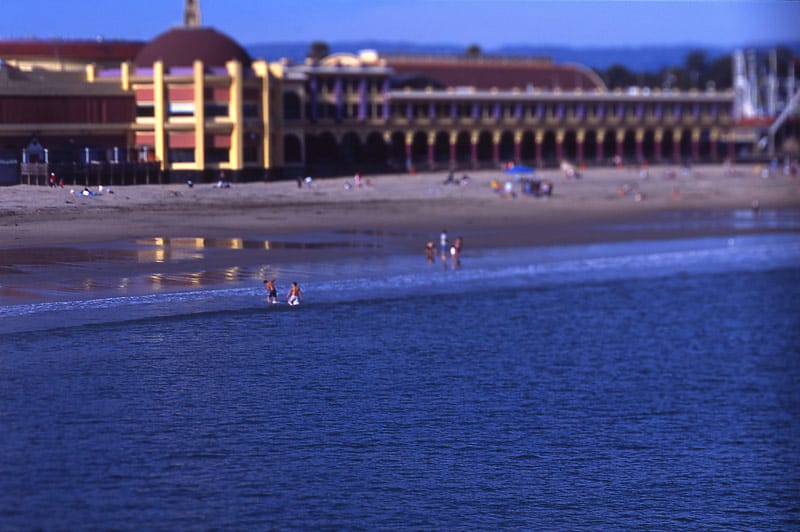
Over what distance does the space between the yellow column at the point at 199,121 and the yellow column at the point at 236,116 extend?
88cm

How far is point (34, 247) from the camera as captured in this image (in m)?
17.5

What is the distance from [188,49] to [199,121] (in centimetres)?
1323

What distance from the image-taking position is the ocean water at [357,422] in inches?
707

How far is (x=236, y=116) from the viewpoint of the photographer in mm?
34719

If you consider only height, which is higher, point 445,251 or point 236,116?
point 236,116

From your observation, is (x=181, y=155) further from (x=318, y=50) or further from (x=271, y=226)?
(x=318, y=50)

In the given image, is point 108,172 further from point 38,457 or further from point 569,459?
point 569,459

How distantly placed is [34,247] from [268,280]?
7011mm

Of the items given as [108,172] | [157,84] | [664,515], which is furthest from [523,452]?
[157,84]

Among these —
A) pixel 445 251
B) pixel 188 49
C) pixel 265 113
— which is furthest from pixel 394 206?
pixel 188 49

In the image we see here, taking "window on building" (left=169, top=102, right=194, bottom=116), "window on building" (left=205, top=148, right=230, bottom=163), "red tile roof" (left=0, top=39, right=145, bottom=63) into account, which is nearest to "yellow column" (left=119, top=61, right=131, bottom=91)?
"window on building" (left=169, top=102, right=194, bottom=116)

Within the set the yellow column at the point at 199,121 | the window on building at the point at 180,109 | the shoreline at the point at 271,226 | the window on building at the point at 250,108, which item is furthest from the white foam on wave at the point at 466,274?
the window on building at the point at 250,108

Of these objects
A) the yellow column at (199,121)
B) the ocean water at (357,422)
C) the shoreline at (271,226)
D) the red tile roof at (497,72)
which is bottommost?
the ocean water at (357,422)

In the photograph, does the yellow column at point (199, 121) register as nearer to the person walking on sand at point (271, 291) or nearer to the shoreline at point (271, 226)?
the shoreline at point (271, 226)
